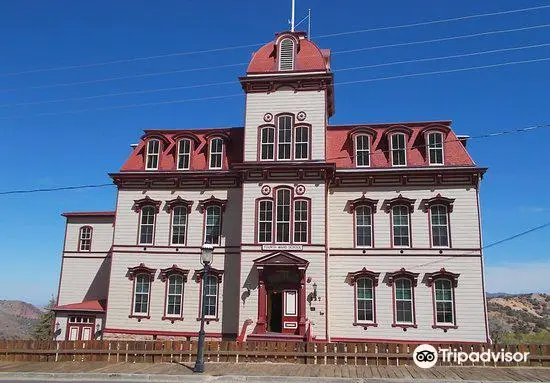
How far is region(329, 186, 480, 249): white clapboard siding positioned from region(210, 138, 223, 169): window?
6621 mm

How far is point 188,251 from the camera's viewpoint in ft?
84.9

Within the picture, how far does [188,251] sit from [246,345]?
9.08m

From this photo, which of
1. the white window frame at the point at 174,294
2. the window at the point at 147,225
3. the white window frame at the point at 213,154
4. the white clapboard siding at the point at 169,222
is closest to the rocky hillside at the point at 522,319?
the white clapboard siding at the point at 169,222

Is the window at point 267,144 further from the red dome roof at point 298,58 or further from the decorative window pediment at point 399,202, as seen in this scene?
the decorative window pediment at point 399,202

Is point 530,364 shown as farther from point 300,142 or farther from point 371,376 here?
point 300,142

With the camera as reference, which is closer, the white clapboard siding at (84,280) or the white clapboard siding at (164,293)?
the white clapboard siding at (164,293)

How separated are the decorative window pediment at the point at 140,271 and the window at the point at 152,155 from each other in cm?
568

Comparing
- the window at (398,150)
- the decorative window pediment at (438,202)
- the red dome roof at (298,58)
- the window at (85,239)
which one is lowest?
the window at (85,239)

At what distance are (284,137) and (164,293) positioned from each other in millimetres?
10676

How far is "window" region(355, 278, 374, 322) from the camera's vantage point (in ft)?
79.2

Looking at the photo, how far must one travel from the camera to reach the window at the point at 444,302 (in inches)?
923

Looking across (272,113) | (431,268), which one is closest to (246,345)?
(431,268)

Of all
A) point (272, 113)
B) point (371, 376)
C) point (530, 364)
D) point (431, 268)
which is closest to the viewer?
point (371, 376)

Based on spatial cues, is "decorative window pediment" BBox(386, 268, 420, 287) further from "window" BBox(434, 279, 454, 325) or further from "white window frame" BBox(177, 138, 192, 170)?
"white window frame" BBox(177, 138, 192, 170)
